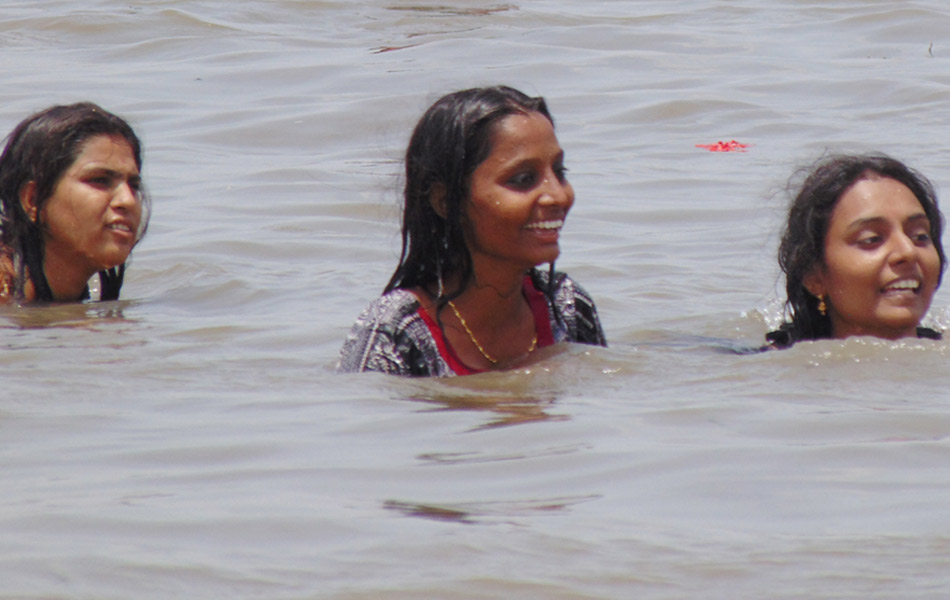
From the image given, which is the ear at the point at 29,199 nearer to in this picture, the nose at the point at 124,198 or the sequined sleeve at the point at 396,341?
the nose at the point at 124,198

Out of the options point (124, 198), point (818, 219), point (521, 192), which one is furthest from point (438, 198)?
point (124, 198)

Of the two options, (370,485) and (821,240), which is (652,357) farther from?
(370,485)

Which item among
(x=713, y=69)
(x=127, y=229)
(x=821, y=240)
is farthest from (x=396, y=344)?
(x=713, y=69)

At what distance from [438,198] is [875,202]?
1.34 metres

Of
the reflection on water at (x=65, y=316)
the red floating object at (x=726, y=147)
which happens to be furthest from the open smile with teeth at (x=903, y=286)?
the red floating object at (x=726, y=147)

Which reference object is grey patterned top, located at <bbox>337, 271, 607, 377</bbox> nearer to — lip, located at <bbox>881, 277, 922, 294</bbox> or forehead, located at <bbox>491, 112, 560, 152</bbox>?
forehead, located at <bbox>491, 112, 560, 152</bbox>

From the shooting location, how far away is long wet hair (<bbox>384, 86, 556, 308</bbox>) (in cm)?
457

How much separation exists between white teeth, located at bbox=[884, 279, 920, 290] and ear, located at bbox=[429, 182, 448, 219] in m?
1.36

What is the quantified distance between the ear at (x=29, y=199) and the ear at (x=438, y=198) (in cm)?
221

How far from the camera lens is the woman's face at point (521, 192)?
4.55m

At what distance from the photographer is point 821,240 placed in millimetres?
5082

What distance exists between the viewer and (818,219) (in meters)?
5.07

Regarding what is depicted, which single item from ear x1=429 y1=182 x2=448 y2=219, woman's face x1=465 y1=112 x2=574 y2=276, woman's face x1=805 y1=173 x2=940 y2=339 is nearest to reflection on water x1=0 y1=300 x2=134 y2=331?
ear x1=429 y1=182 x2=448 y2=219

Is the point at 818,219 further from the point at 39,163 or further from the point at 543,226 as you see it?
the point at 39,163
